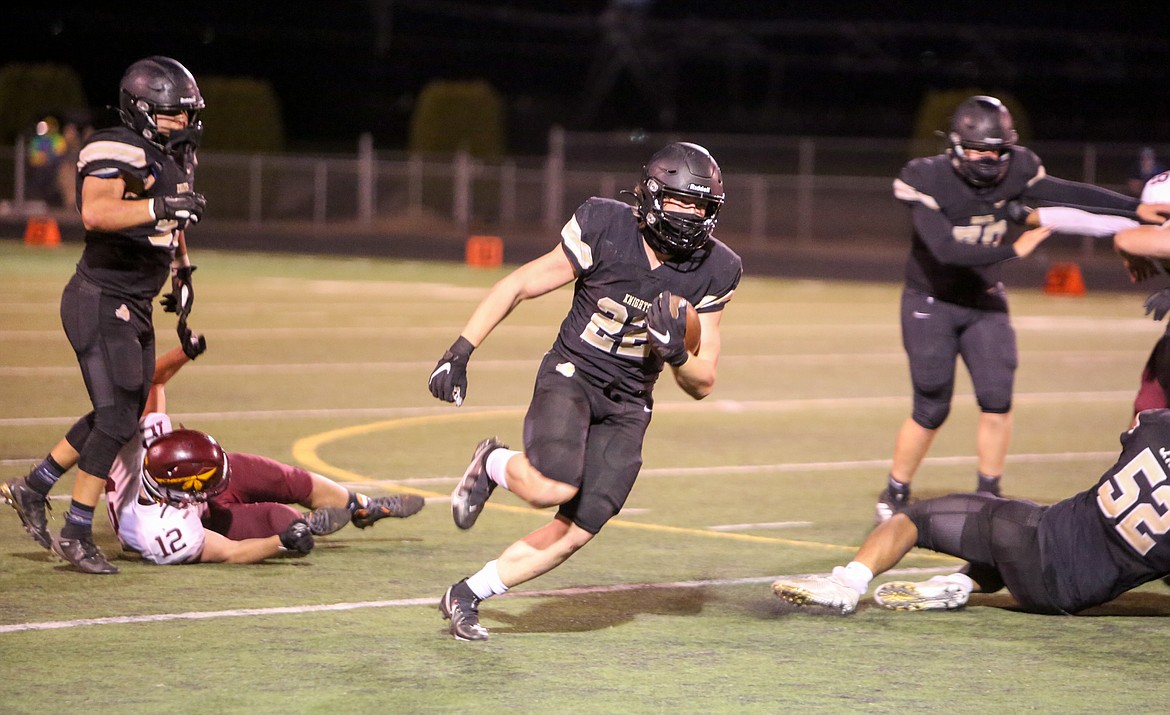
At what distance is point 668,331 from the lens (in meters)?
5.50

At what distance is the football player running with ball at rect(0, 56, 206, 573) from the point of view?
6742 mm

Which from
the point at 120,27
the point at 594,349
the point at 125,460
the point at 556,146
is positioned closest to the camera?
the point at 594,349

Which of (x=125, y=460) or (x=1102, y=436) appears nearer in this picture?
(x=125, y=460)

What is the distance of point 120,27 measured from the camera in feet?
159

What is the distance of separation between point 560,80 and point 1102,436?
43196 mm

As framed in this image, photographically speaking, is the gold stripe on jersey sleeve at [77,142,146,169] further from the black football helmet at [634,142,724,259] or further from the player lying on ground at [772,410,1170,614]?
the player lying on ground at [772,410,1170,614]

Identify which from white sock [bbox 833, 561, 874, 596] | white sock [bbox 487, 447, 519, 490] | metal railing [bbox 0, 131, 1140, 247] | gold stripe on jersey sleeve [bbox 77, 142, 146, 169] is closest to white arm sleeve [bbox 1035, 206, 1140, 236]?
white sock [bbox 833, 561, 874, 596]

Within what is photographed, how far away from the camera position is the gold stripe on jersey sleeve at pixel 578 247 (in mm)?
6016

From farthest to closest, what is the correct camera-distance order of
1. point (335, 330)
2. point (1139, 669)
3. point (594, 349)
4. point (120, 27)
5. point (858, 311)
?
point (120, 27) < point (858, 311) < point (335, 330) < point (594, 349) < point (1139, 669)

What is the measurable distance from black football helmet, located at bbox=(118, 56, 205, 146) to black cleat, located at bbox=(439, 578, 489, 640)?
7.84ft

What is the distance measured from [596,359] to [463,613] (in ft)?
3.41

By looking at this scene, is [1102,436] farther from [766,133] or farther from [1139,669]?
[766,133]

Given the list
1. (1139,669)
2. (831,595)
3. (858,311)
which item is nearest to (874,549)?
(831,595)

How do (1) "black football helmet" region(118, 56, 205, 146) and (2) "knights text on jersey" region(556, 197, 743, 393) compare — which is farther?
(1) "black football helmet" region(118, 56, 205, 146)
